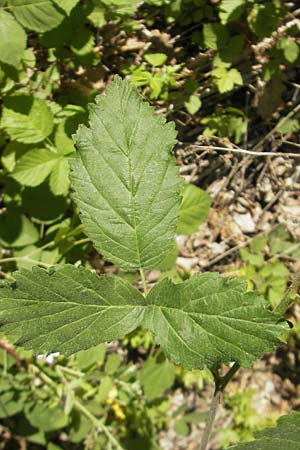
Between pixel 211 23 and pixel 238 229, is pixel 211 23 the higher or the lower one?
the higher one

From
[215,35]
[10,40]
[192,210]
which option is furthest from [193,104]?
[10,40]

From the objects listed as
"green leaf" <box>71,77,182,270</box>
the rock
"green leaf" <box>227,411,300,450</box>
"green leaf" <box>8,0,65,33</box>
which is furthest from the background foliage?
"green leaf" <box>227,411,300,450</box>

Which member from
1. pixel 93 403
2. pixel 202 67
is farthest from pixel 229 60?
pixel 93 403

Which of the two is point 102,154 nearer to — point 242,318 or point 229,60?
point 242,318

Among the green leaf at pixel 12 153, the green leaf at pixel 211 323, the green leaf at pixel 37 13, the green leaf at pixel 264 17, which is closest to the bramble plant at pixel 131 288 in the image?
the green leaf at pixel 211 323

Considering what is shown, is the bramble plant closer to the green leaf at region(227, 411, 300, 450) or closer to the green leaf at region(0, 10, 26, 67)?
the green leaf at region(227, 411, 300, 450)

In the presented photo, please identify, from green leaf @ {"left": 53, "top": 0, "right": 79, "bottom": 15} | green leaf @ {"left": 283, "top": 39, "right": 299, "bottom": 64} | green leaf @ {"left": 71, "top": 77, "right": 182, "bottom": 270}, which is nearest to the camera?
green leaf @ {"left": 71, "top": 77, "right": 182, "bottom": 270}
